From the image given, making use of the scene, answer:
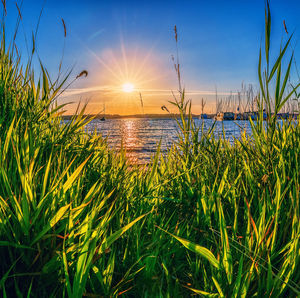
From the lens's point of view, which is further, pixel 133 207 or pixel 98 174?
pixel 98 174

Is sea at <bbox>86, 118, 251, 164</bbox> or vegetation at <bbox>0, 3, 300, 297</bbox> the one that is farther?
sea at <bbox>86, 118, 251, 164</bbox>

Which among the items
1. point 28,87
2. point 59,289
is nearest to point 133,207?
point 59,289

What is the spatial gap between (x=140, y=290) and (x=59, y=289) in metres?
0.30

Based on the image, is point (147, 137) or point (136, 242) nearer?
point (136, 242)

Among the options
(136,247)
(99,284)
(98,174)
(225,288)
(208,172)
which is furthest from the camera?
(98,174)

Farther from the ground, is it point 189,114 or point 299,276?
point 189,114

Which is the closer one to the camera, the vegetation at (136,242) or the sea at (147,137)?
the vegetation at (136,242)

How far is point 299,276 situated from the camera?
2.81 feet

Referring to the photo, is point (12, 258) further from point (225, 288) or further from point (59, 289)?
point (225, 288)

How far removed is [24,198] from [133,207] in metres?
0.78

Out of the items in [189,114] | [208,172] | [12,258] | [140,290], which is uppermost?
[189,114]

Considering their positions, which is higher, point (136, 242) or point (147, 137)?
point (136, 242)

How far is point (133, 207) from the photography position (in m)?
1.54

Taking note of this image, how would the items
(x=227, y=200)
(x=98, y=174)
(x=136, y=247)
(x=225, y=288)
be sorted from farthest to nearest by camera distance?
(x=98, y=174) < (x=227, y=200) < (x=136, y=247) < (x=225, y=288)
